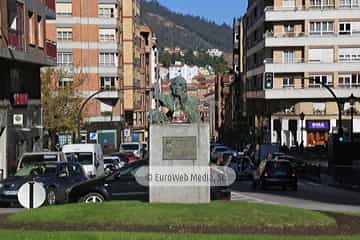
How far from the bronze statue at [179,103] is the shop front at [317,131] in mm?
66647

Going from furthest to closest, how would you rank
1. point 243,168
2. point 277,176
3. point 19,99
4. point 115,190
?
point 243,168 → point 19,99 → point 277,176 → point 115,190

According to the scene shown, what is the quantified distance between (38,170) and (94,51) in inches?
2366

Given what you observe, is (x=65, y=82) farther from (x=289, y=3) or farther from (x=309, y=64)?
(x=289, y=3)

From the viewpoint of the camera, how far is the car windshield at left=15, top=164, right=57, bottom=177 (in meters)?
29.5

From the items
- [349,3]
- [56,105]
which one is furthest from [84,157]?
[349,3]

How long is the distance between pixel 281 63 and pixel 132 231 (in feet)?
233

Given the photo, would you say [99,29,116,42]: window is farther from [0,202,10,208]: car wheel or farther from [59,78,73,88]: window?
[0,202,10,208]: car wheel

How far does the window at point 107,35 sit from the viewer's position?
8931 centimetres

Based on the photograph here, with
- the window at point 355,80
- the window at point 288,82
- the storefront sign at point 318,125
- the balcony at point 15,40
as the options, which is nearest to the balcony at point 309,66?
the window at point 355,80

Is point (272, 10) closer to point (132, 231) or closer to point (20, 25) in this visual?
point (20, 25)

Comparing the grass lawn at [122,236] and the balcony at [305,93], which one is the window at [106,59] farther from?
the grass lawn at [122,236]

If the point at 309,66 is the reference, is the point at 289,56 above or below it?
above

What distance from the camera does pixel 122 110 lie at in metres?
99.3

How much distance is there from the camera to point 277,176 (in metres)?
41.7
